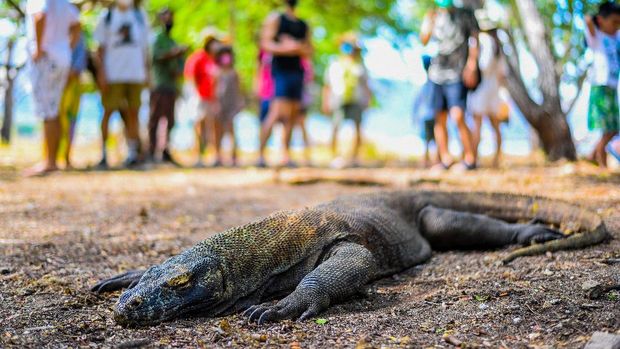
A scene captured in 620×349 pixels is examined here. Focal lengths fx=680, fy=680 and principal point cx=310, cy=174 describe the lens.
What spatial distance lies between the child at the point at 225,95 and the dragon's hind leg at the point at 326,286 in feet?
20.7

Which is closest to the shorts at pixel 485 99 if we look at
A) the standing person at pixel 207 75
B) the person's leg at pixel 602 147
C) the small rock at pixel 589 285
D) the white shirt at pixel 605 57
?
the person's leg at pixel 602 147

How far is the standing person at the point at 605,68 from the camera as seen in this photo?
18.2 ft

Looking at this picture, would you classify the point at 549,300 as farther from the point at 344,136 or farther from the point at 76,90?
→ the point at 344,136

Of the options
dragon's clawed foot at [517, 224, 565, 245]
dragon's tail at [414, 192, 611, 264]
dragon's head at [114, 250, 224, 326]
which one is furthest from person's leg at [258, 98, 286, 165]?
dragon's head at [114, 250, 224, 326]

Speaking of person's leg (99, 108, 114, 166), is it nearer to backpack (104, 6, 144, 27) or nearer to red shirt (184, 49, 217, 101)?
backpack (104, 6, 144, 27)

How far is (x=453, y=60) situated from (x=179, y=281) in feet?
16.9

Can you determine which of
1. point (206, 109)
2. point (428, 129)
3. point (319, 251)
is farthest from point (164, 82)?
point (319, 251)

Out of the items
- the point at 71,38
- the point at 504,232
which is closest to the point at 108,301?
the point at 504,232

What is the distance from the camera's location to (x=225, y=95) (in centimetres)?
920

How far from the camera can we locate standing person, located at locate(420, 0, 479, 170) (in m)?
7.00

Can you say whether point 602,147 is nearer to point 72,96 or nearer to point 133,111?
point 133,111

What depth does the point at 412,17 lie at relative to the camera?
2136cm

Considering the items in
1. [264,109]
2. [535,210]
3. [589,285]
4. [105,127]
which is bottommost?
[589,285]

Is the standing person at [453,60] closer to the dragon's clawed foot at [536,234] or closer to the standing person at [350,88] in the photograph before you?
the standing person at [350,88]
